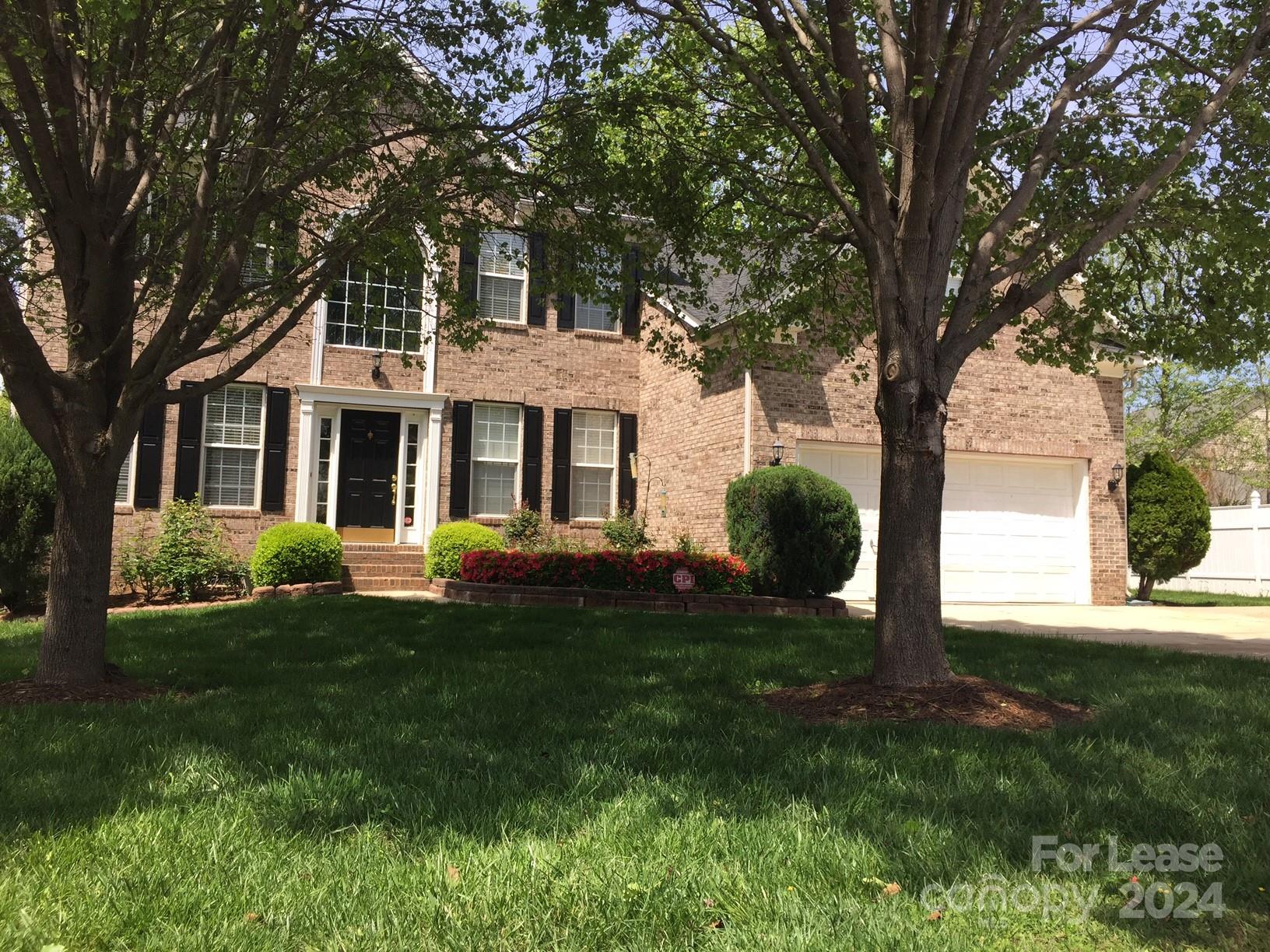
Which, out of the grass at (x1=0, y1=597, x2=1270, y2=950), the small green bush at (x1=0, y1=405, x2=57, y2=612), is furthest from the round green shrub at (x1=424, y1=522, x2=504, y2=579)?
the grass at (x1=0, y1=597, x2=1270, y2=950)

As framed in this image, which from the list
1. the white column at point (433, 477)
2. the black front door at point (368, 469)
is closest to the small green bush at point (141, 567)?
the black front door at point (368, 469)

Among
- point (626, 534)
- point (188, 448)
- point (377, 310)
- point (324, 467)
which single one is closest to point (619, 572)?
point (626, 534)

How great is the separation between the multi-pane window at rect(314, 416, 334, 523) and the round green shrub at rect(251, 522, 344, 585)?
1562 mm

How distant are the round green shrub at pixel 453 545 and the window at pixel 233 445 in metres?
2.99

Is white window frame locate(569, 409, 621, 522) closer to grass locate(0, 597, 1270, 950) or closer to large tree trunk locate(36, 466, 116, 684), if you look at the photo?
grass locate(0, 597, 1270, 950)

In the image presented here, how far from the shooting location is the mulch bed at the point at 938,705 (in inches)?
206

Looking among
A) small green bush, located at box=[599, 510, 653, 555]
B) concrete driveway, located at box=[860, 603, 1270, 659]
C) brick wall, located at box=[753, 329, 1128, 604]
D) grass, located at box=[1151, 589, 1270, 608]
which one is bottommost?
grass, located at box=[1151, 589, 1270, 608]

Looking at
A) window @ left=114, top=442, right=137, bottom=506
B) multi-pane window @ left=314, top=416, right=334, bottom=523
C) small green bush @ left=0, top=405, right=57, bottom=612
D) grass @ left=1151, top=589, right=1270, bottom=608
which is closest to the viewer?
small green bush @ left=0, top=405, right=57, bottom=612

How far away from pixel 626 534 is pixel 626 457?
61.2 inches

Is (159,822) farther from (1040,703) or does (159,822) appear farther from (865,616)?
(865,616)

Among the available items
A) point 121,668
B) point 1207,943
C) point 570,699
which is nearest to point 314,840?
point 570,699

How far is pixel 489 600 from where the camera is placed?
37.7 ft

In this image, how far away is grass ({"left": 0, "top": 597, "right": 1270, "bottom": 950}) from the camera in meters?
2.74

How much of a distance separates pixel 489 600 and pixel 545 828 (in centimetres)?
819
